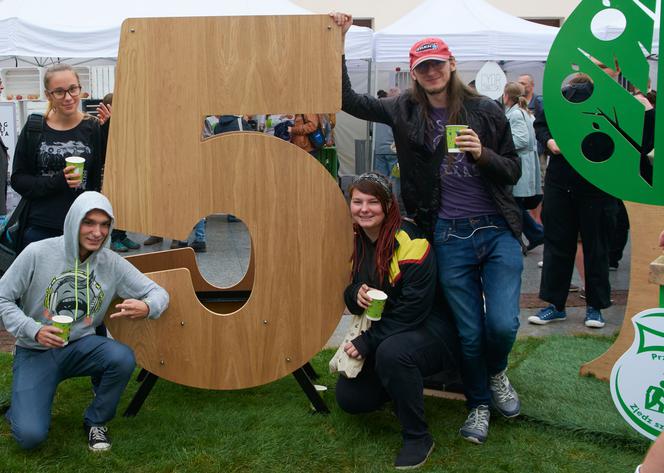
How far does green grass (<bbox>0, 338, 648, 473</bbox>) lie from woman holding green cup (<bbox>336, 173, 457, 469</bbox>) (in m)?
0.17

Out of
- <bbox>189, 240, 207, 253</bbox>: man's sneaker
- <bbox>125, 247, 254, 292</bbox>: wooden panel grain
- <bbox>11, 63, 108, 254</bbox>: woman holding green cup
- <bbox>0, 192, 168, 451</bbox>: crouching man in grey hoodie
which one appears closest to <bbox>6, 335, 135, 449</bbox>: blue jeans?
<bbox>0, 192, 168, 451</bbox>: crouching man in grey hoodie

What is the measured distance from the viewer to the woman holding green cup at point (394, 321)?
338 centimetres

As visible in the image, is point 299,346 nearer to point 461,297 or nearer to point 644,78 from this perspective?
point 461,297

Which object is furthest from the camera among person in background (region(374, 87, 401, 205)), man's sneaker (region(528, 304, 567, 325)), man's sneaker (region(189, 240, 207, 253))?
person in background (region(374, 87, 401, 205))

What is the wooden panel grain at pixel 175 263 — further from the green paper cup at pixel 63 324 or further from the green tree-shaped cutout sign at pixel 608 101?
the green tree-shaped cutout sign at pixel 608 101

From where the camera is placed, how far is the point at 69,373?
3521 millimetres

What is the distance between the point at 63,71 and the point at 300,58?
131cm

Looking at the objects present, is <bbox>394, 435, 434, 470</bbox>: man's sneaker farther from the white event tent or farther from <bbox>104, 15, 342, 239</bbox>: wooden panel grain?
the white event tent

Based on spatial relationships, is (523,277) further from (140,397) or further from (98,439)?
(98,439)

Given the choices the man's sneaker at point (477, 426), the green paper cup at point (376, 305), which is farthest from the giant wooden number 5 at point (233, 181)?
the man's sneaker at point (477, 426)

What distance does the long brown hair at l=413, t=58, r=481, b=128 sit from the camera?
11.5 ft

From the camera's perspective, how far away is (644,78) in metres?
3.74

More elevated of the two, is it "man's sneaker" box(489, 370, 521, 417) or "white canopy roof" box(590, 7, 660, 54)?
"white canopy roof" box(590, 7, 660, 54)

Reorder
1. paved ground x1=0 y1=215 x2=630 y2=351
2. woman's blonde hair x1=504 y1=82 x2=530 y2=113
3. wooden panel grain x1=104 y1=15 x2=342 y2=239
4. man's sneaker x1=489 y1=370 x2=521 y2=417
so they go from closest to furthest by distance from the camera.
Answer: wooden panel grain x1=104 y1=15 x2=342 y2=239 → man's sneaker x1=489 y1=370 x2=521 y2=417 → paved ground x1=0 y1=215 x2=630 y2=351 → woman's blonde hair x1=504 y1=82 x2=530 y2=113
